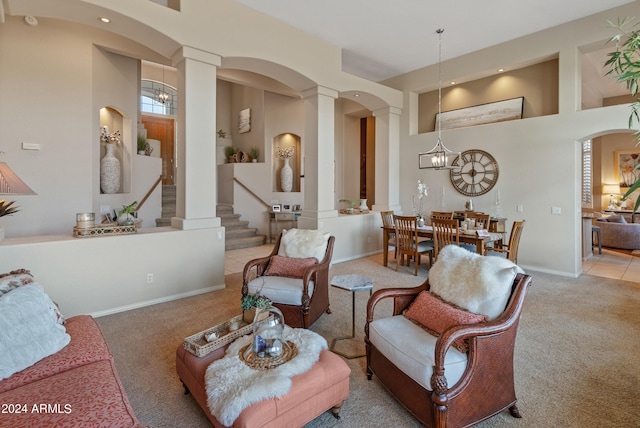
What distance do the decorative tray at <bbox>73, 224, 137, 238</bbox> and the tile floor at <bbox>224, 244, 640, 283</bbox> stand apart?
1.91 meters

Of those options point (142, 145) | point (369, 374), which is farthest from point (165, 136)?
point (369, 374)

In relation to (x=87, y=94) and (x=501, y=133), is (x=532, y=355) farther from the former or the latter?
(x=87, y=94)

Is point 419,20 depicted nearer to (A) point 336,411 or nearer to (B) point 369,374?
(B) point 369,374

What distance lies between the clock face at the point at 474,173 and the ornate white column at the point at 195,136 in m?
4.91

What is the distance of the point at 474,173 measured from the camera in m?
6.41

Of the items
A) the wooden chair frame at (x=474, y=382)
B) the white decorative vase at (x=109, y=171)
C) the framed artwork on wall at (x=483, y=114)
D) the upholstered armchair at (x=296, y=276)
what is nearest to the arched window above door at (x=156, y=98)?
the white decorative vase at (x=109, y=171)

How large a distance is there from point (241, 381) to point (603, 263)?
746cm

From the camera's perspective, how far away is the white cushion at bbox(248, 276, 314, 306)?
10.2ft

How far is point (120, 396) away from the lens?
155 centimetres

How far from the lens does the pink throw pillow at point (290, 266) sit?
3.45 m

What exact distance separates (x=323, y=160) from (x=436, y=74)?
10.9 feet

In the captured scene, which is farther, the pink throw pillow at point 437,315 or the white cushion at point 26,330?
the pink throw pillow at point 437,315

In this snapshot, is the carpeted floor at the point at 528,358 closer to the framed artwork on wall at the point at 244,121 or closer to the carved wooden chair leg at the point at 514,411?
the carved wooden chair leg at the point at 514,411

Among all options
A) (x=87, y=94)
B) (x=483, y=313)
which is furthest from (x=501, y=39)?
(x=87, y=94)
